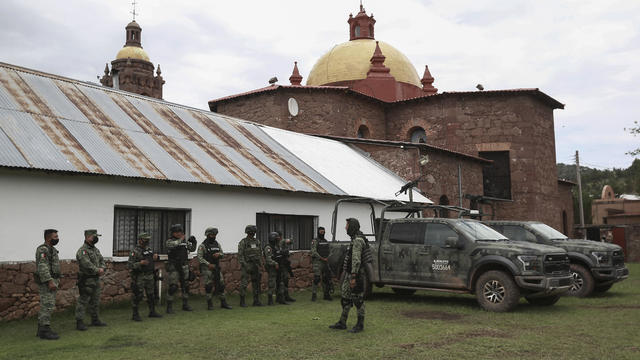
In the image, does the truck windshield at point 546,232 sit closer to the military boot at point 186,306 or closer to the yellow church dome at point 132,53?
the military boot at point 186,306

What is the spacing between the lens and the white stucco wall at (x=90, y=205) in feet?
33.3

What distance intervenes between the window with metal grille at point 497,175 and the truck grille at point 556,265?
62.9ft

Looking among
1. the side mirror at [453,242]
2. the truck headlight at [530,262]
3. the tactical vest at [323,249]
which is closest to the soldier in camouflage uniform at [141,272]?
the tactical vest at [323,249]

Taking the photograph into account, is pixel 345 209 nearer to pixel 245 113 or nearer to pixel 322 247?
pixel 322 247

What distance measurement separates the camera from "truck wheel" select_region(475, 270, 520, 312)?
1030 centimetres

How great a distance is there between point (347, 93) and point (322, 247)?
16.6 m

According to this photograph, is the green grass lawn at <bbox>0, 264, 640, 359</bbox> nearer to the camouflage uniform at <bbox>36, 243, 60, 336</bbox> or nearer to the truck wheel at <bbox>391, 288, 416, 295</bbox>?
the camouflage uniform at <bbox>36, 243, 60, 336</bbox>

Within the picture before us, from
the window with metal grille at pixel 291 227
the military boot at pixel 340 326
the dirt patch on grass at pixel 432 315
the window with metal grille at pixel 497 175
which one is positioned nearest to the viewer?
the military boot at pixel 340 326

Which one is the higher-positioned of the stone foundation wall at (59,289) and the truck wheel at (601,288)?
the stone foundation wall at (59,289)

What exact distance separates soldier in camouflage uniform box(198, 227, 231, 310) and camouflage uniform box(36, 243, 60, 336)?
9.99 feet

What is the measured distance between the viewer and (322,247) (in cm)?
1303

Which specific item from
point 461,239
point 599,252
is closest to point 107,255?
point 461,239

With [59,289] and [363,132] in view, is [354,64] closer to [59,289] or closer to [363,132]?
[363,132]

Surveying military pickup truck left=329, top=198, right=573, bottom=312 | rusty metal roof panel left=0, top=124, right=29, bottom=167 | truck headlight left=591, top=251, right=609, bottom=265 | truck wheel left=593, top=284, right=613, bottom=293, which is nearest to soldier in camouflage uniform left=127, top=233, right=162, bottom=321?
rusty metal roof panel left=0, top=124, right=29, bottom=167
